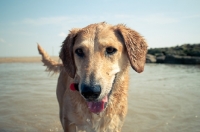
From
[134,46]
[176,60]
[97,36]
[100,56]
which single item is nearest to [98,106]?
[100,56]

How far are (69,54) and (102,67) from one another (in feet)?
3.54

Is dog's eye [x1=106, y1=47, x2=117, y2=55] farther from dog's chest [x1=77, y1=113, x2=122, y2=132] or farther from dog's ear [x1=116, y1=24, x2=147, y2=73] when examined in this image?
dog's chest [x1=77, y1=113, x2=122, y2=132]

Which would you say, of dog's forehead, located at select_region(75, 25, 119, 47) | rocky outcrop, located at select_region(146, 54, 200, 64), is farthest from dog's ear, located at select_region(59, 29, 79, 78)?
rocky outcrop, located at select_region(146, 54, 200, 64)

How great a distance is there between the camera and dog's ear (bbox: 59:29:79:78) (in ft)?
12.5

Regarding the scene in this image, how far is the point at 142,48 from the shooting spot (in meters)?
3.81

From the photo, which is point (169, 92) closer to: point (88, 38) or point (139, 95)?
point (139, 95)

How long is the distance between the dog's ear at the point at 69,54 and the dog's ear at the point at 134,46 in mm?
921

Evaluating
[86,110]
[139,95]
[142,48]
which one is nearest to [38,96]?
[139,95]

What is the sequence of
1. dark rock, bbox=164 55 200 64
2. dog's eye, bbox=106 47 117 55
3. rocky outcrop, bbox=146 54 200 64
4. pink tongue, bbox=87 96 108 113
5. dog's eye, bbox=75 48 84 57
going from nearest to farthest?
pink tongue, bbox=87 96 108 113, dog's eye, bbox=106 47 117 55, dog's eye, bbox=75 48 84 57, dark rock, bbox=164 55 200 64, rocky outcrop, bbox=146 54 200 64

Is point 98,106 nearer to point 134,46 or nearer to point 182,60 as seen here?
point 134,46

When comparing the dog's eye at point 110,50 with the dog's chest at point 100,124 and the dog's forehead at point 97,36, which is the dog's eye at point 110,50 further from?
the dog's chest at point 100,124

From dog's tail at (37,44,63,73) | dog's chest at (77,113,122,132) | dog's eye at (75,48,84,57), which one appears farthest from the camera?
dog's tail at (37,44,63,73)

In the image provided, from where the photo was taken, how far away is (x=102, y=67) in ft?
9.93

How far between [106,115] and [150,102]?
11.9ft
